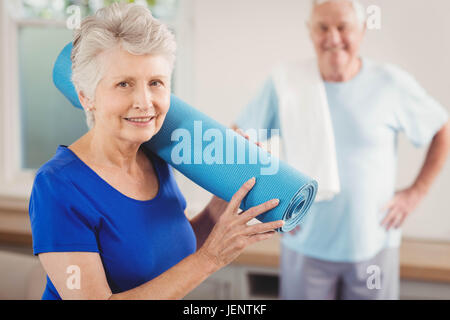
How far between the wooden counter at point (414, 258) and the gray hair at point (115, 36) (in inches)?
47.0

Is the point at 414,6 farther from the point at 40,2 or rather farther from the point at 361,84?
the point at 40,2

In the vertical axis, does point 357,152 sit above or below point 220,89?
below

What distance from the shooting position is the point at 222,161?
29.5 inches

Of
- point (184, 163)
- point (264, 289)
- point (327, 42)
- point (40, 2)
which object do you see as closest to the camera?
point (184, 163)

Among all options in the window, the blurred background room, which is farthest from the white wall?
the window

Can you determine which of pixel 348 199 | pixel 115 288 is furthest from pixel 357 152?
pixel 115 288

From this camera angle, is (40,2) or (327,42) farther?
(40,2)

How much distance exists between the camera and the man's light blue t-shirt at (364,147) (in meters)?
1.35

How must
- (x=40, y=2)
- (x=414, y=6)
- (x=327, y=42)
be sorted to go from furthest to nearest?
(x=40, y=2) < (x=414, y=6) < (x=327, y=42)

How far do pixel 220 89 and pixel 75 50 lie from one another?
1257 mm

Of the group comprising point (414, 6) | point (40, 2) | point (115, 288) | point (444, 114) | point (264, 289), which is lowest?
point (264, 289)

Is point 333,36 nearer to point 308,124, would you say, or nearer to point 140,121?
point 308,124

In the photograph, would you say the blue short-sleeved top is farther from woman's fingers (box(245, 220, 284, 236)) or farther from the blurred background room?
the blurred background room

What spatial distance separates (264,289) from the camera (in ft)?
6.06
